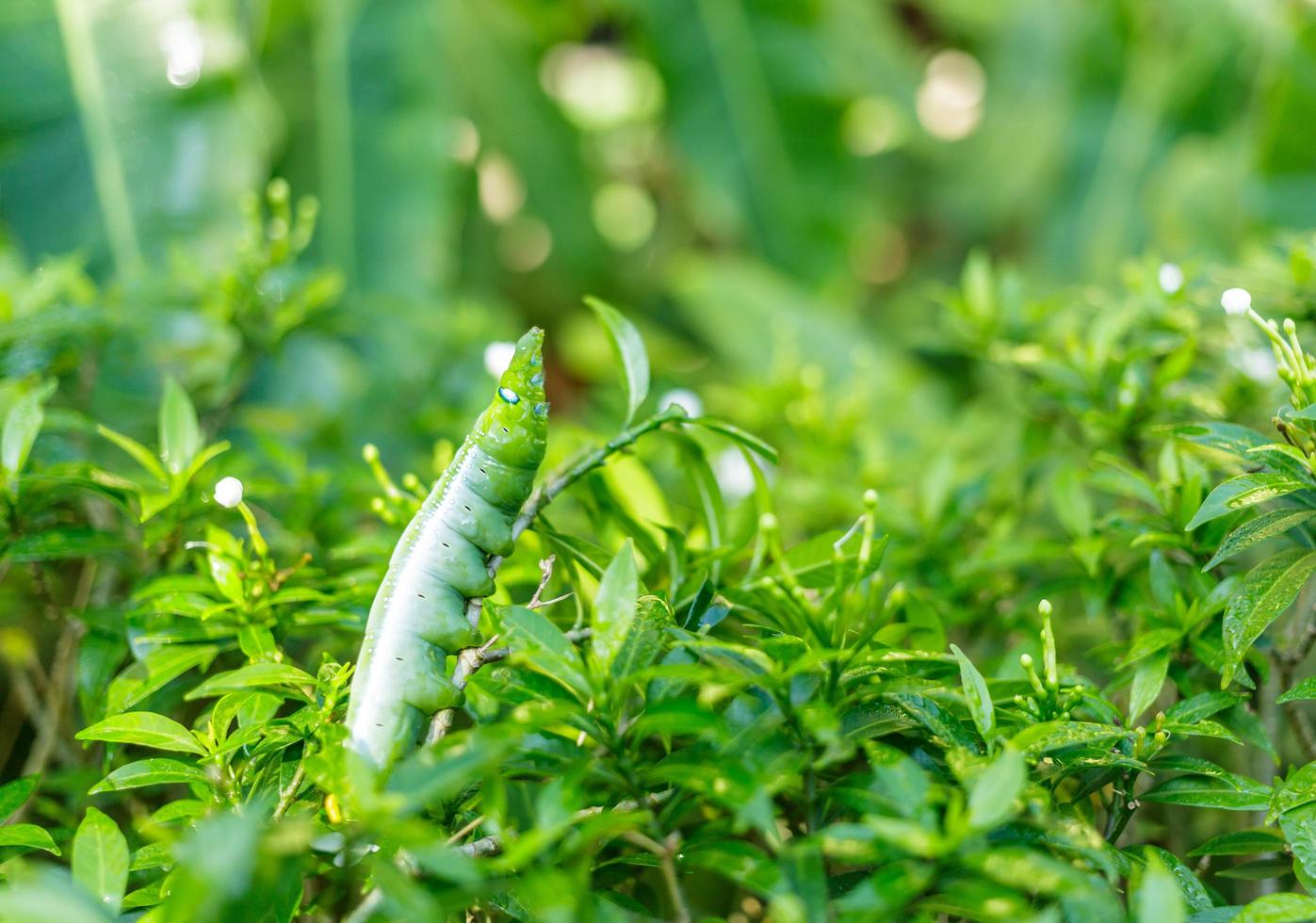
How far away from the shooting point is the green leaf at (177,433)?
958 millimetres

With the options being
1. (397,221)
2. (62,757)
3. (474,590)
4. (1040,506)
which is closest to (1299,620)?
(1040,506)

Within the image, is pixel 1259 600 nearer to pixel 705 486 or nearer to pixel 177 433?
pixel 705 486

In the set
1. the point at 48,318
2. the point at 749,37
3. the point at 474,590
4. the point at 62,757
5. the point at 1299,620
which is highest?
the point at 749,37

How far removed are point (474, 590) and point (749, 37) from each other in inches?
87.3

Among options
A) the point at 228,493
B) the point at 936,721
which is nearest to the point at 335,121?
the point at 228,493

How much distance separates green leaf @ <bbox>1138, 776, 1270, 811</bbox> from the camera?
0.72 meters

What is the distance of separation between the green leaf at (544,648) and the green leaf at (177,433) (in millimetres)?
446

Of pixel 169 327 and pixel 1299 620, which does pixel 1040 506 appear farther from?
pixel 169 327

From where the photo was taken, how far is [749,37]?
261 cm

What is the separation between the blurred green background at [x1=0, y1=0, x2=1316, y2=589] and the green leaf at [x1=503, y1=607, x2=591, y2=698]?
1.64 ft

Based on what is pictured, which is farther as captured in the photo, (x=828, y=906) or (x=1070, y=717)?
(x=1070, y=717)

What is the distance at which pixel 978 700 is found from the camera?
0.70m

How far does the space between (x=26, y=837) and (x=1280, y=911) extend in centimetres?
86

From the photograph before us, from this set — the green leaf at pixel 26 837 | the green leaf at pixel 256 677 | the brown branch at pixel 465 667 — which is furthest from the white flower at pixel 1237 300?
the green leaf at pixel 26 837
